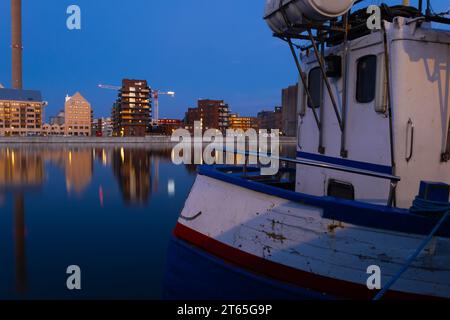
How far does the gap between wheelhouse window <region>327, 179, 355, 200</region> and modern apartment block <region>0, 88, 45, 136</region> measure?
18540 cm

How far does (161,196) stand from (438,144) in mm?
24188

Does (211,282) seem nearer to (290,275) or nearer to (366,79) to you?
(290,275)

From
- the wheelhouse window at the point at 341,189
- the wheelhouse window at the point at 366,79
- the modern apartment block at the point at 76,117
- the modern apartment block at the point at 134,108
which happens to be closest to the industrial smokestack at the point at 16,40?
the modern apartment block at the point at 76,117

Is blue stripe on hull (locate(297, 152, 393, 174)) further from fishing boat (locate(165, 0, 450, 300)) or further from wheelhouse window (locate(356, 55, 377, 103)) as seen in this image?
wheelhouse window (locate(356, 55, 377, 103))

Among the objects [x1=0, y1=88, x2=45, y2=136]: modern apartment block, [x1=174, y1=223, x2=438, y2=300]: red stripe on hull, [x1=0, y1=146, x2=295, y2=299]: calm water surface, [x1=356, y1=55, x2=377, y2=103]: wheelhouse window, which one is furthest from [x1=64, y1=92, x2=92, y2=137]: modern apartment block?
[x1=356, y1=55, x2=377, y2=103]: wheelhouse window

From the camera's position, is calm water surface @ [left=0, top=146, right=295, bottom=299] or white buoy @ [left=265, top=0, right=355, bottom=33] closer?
white buoy @ [left=265, top=0, right=355, bottom=33]

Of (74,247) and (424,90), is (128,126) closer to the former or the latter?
(74,247)

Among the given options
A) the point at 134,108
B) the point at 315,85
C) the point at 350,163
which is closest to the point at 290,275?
the point at 350,163

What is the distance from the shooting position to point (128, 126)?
152250 millimetres

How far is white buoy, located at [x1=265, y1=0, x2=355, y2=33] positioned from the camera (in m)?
5.83

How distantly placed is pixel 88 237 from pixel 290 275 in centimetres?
1296

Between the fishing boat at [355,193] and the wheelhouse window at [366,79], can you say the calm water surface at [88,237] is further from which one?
the wheelhouse window at [366,79]

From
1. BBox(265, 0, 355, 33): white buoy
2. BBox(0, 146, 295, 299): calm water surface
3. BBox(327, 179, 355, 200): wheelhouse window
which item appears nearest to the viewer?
BBox(265, 0, 355, 33): white buoy

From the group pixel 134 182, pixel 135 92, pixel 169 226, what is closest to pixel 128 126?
pixel 135 92
